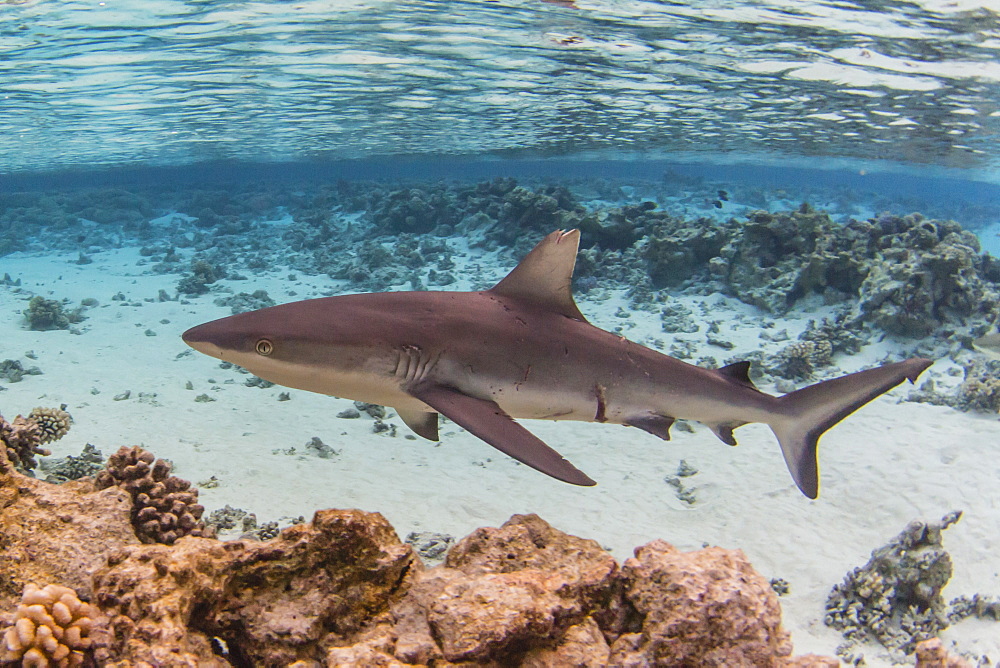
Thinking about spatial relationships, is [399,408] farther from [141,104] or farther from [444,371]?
[141,104]

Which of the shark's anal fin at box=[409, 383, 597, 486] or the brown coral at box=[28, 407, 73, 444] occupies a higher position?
the shark's anal fin at box=[409, 383, 597, 486]

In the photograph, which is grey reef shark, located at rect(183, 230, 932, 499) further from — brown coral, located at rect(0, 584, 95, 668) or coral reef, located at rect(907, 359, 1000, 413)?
coral reef, located at rect(907, 359, 1000, 413)

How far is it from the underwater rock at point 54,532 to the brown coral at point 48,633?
536 millimetres

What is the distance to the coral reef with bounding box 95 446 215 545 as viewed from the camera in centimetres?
426

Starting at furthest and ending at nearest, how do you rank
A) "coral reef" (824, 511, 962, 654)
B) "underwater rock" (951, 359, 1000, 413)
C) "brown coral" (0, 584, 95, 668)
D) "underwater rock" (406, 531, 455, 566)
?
"underwater rock" (951, 359, 1000, 413), "underwater rock" (406, 531, 455, 566), "coral reef" (824, 511, 962, 654), "brown coral" (0, 584, 95, 668)

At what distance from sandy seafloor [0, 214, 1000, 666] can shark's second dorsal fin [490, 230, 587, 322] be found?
375cm

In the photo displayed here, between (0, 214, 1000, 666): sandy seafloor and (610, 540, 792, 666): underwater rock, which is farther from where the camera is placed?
(0, 214, 1000, 666): sandy seafloor

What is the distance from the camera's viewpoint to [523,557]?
117 inches

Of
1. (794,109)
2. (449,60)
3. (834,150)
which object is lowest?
(834,150)

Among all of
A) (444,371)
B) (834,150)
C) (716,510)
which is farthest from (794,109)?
(444,371)

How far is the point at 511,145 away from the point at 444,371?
42.6 metres

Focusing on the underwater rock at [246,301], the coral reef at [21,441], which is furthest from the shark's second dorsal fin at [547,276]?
the underwater rock at [246,301]

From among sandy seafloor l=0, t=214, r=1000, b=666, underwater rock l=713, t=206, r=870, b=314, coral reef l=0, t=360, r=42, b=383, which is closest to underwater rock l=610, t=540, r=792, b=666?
sandy seafloor l=0, t=214, r=1000, b=666

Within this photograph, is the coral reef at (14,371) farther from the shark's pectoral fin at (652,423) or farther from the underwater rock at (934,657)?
the underwater rock at (934,657)
